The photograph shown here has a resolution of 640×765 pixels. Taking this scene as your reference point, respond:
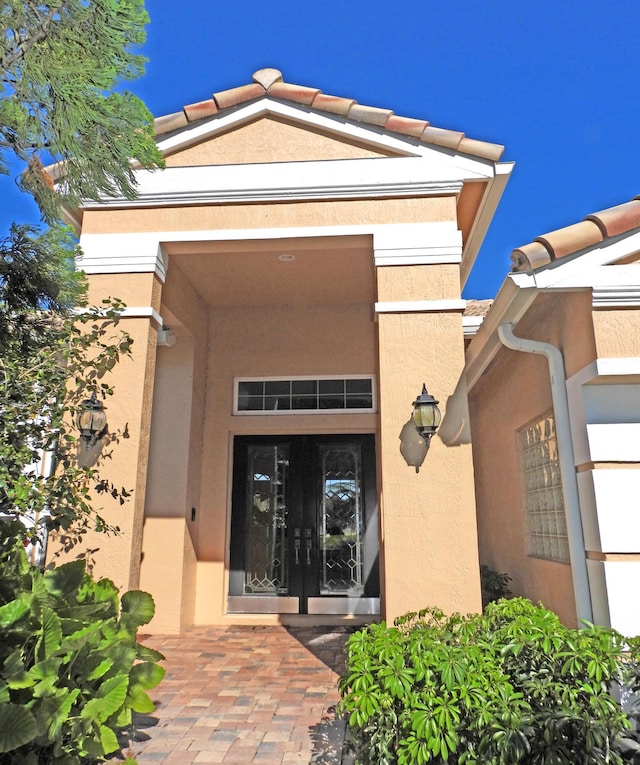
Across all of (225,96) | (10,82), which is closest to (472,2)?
(225,96)

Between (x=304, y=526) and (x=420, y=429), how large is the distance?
3.73 metres

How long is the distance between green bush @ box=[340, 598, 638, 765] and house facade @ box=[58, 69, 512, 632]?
4.88 feet

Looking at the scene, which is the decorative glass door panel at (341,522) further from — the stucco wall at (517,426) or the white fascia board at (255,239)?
the white fascia board at (255,239)

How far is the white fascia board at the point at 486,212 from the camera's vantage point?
5434 millimetres

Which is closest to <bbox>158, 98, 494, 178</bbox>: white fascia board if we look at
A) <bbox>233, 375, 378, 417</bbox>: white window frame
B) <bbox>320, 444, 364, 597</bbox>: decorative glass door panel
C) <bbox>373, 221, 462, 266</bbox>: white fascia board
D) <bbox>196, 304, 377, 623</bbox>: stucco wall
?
<bbox>373, 221, 462, 266</bbox>: white fascia board

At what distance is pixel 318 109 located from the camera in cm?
580

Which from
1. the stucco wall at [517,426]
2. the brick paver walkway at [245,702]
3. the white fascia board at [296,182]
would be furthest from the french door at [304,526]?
the white fascia board at [296,182]

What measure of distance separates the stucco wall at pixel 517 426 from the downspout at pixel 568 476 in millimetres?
123

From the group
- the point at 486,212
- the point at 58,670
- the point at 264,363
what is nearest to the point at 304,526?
the point at 264,363

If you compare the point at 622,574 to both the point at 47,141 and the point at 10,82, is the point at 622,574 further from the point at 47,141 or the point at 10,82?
the point at 10,82

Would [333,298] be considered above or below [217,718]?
above

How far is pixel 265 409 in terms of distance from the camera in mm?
8102

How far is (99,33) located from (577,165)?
1845 centimetres

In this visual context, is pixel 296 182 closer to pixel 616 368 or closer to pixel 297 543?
pixel 616 368
